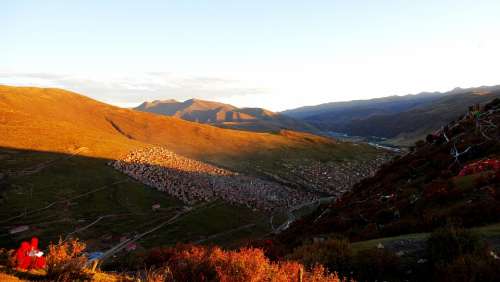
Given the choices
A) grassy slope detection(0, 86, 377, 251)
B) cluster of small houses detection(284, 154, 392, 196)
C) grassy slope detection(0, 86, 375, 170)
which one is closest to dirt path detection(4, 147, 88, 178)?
grassy slope detection(0, 86, 377, 251)

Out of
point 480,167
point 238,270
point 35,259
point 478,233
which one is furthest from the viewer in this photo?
point 480,167

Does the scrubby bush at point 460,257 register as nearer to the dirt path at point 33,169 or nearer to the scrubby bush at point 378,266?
the scrubby bush at point 378,266

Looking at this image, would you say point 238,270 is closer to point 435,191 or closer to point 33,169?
point 435,191

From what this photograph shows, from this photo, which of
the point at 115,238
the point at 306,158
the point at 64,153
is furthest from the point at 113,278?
the point at 306,158

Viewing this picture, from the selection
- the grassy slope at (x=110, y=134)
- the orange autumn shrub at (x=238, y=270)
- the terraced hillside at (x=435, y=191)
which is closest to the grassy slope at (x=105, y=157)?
the grassy slope at (x=110, y=134)

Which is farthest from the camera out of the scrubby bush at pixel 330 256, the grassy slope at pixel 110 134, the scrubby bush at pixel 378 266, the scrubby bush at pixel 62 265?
the grassy slope at pixel 110 134

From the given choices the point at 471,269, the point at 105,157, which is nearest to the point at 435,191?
the point at 471,269

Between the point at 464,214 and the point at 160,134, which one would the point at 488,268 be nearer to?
the point at 464,214
